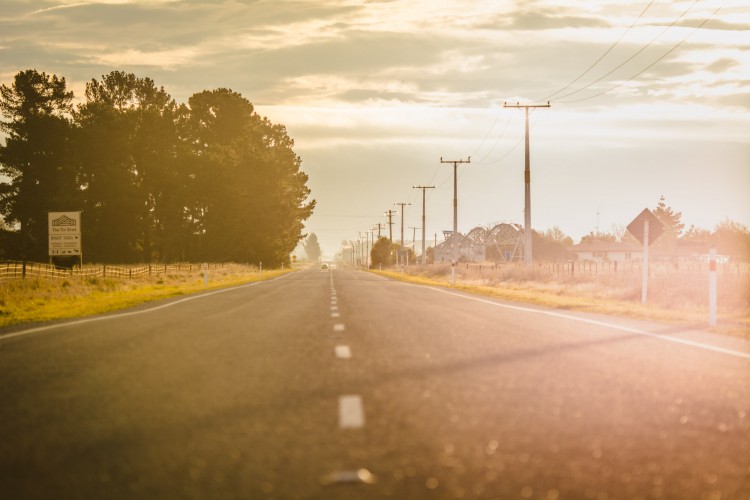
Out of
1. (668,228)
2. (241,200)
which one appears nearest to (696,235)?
(668,228)

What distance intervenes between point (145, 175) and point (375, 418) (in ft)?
285

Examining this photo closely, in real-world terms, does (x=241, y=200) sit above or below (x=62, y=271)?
above

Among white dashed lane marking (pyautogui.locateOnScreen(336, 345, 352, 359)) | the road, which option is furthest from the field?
white dashed lane marking (pyautogui.locateOnScreen(336, 345, 352, 359))

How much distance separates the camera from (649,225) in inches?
939

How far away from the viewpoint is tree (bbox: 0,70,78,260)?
75625mm

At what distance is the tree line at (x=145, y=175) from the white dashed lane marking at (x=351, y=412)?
67.3 m

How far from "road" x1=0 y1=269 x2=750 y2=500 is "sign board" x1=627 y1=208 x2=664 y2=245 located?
1199 centimetres

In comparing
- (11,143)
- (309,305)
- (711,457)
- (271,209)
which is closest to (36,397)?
(711,457)

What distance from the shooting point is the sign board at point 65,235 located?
38.4 m

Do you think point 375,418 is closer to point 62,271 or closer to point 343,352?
point 343,352

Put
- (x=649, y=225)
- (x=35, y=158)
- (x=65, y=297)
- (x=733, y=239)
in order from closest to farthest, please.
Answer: (x=649, y=225), (x=65, y=297), (x=35, y=158), (x=733, y=239)

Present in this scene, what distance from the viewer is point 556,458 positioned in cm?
499

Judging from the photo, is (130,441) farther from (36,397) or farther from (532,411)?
(532,411)

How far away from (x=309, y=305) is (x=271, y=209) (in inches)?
2874
